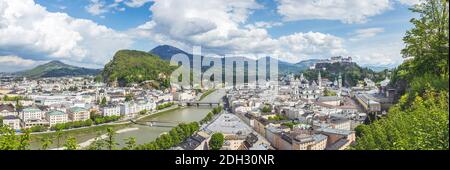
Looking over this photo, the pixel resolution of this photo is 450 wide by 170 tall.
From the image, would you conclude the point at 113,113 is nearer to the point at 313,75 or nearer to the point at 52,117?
the point at 52,117

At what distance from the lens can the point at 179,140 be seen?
9086mm

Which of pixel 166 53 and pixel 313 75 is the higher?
pixel 166 53

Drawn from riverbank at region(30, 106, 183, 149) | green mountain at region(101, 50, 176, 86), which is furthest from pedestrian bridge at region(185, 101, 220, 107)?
green mountain at region(101, 50, 176, 86)

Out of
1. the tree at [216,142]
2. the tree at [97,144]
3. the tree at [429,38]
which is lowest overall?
the tree at [216,142]

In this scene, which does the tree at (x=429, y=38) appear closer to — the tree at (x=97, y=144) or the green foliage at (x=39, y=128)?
the tree at (x=97, y=144)

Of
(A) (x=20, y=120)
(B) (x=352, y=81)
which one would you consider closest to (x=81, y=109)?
(A) (x=20, y=120)

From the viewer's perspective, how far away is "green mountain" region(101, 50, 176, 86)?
1254 inches

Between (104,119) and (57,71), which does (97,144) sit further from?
(57,71)

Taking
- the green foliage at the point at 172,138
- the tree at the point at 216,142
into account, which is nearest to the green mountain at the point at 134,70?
the green foliage at the point at 172,138

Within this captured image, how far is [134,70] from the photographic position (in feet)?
109

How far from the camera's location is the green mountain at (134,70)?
105ft

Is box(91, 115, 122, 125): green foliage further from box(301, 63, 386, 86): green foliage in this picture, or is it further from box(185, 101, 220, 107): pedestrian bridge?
box(301, 63, 386, 86): green foliage

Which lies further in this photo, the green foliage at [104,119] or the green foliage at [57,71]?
the green foliage at [57,71]
